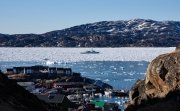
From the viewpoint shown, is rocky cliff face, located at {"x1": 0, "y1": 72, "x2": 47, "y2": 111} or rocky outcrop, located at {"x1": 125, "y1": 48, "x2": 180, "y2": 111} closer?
rocky cliff face, located at {"x1": 0, "y1": 72, "x2": 47, "y2": 111}

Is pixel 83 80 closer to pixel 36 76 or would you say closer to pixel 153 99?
pixel 36 76

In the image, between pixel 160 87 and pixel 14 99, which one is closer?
pixel 14 99

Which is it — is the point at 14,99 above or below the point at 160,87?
above

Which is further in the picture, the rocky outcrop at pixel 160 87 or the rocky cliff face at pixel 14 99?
the rocky outcrop at pixel 160 87

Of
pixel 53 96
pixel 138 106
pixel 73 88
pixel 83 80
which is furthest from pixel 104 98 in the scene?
pixel 138 106
